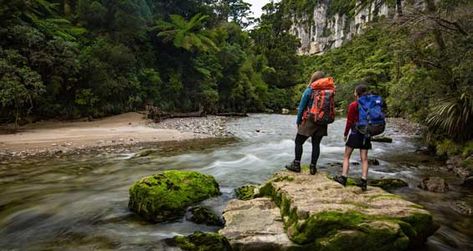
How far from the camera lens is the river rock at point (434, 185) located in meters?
7.38

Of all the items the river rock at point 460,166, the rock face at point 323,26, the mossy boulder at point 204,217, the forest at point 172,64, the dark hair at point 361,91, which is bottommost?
the mossy boulder at point 204,217

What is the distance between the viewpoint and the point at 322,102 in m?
5.77

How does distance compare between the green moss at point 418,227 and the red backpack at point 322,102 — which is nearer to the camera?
the green moss at point 418,227

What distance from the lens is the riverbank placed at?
11.4 m

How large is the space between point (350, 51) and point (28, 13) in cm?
5227

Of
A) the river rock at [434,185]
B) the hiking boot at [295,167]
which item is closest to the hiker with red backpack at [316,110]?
the hiking boot at [295,167]

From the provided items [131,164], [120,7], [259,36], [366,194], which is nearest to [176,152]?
[131,164]

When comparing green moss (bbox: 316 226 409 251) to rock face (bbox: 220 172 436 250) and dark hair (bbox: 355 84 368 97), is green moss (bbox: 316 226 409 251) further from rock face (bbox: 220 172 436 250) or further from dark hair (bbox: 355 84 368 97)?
dark hair (bbox: 355 84 368 97)

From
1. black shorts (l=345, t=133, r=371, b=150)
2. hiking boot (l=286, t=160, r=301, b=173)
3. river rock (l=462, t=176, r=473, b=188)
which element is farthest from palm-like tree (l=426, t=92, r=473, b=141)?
hiking boot (l=286, t=160, r=301, b=173)

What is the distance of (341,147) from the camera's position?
45.7 ft

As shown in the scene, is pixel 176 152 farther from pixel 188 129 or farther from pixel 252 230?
pixel 252 230

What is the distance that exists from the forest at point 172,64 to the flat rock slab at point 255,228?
582 cm

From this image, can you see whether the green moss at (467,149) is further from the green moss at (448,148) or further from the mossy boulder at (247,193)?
the mossy boulder at (247,193)

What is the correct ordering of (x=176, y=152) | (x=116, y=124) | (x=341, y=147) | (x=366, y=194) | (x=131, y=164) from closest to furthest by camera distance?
1. (x=366, y=194)
2. (x=131, y=164)
3. (x=176, y=152)
4. (x=341, y=147)
5. (x=116, y=124)
